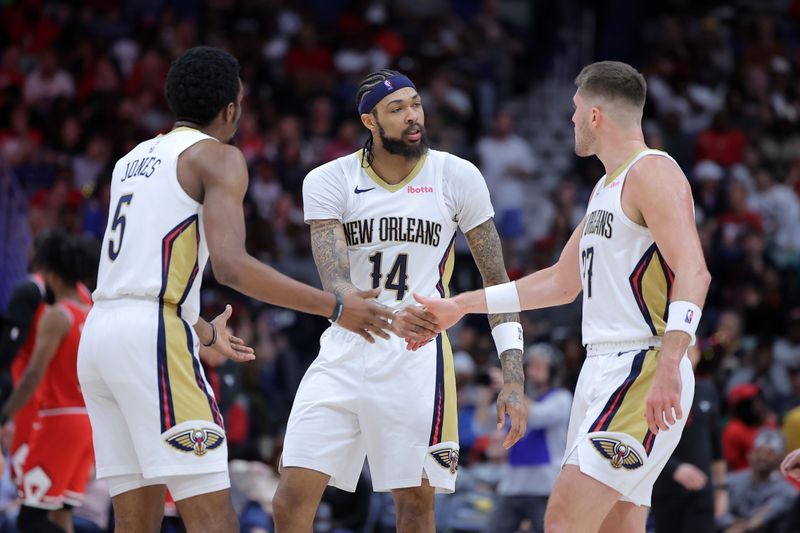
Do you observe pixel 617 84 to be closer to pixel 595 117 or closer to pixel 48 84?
pixel 595 117

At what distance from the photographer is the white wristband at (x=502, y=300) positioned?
682 cm

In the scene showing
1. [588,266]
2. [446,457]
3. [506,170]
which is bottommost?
[446,457]

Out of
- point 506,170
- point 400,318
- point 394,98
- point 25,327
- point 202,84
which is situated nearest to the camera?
point 202,84

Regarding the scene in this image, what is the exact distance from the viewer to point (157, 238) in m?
5.74

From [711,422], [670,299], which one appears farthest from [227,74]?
[711,422]

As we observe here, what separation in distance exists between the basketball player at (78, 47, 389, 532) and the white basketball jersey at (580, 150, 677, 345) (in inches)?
43.6

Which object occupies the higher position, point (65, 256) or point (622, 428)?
point (65, 256)

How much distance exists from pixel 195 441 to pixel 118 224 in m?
1.11

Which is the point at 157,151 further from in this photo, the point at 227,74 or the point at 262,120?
the point at 262,120

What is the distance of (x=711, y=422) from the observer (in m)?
10.1

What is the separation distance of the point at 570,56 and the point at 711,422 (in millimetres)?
13588

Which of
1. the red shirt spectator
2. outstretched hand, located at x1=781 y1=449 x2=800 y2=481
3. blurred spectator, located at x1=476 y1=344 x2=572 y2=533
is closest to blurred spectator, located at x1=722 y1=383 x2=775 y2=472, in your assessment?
blurred spectator, located at x1=476 y1=344 x2=572 y2=533

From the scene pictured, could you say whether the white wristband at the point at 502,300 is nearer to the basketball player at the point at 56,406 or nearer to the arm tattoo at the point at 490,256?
the arm tattoo at the point at 490,256

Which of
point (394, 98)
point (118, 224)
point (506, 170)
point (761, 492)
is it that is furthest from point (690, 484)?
point (506, 170)
